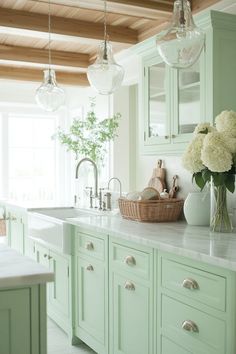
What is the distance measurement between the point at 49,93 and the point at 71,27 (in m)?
0.99

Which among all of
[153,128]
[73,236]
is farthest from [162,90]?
[73,236]

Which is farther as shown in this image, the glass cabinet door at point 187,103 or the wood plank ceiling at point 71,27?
the wood plank ceiling at point 71,27

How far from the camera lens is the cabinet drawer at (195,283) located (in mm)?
1864

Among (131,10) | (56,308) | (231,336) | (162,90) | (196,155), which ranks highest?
(131,10)

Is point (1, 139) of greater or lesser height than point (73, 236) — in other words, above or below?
above

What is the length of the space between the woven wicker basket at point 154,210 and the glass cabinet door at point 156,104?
0.43 meters

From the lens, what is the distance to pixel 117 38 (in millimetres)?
4258

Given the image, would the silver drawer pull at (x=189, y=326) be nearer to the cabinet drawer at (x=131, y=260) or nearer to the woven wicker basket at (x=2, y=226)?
the cabinet drawer at (x=131, y=260)

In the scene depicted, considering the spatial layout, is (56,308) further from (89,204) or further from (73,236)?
(89,204)

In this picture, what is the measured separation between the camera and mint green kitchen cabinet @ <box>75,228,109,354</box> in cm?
289

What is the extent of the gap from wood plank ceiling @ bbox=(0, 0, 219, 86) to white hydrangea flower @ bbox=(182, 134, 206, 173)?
1.31m

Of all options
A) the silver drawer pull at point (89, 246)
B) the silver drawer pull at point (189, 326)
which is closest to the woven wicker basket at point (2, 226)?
the silver drawer pull at point (89, 246)

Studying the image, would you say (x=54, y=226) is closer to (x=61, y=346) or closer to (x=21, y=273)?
(x=61, y=346)

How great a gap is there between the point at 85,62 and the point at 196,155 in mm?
3143
